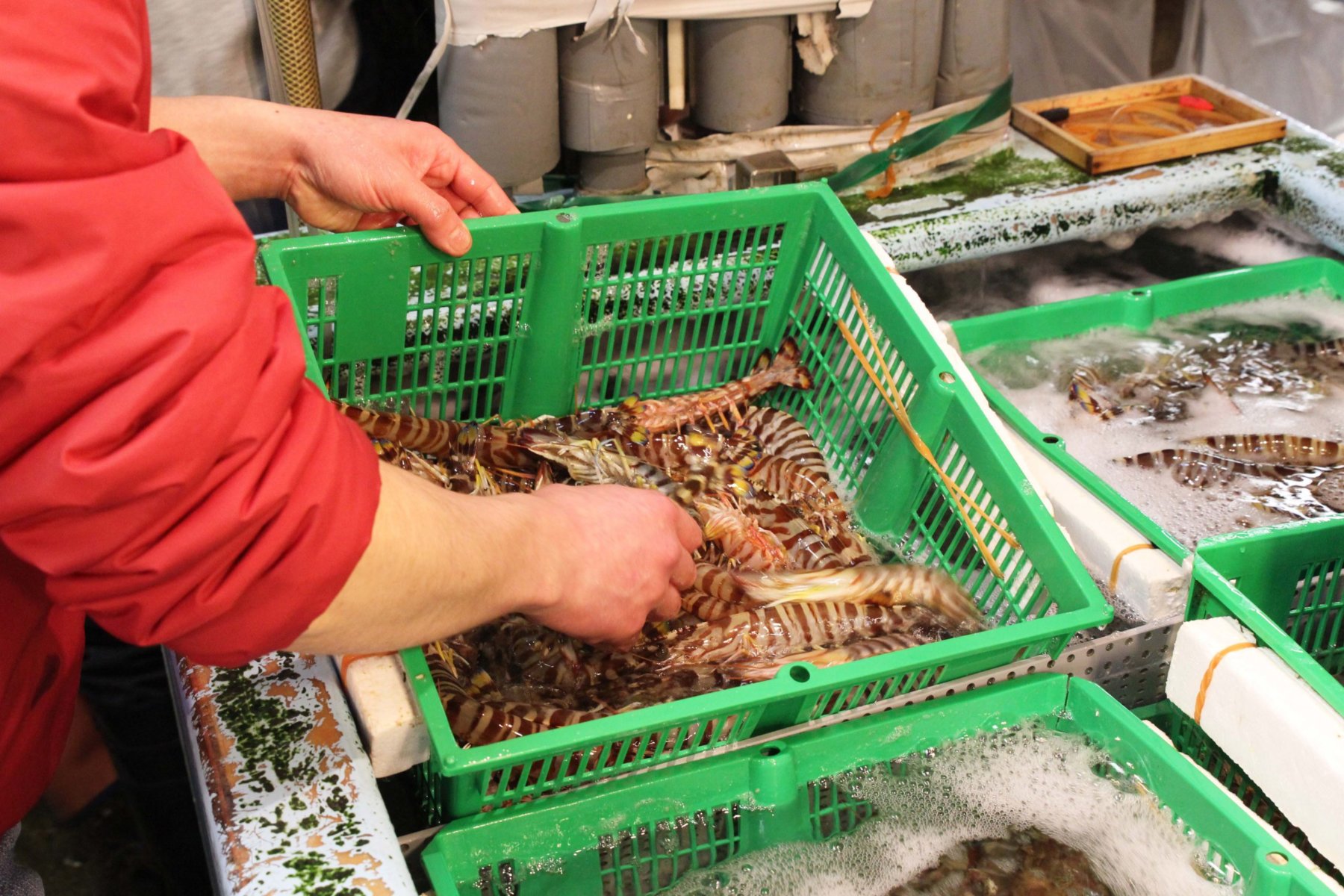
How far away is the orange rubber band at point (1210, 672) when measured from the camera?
1.84 metres

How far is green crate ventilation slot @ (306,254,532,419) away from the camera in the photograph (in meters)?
2.30

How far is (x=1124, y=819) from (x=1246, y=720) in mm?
247

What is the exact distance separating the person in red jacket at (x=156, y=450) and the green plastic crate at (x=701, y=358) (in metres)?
0.31

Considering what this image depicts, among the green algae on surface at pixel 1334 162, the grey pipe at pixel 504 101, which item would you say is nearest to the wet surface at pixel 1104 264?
the green algae on surface at pixel 1334 162

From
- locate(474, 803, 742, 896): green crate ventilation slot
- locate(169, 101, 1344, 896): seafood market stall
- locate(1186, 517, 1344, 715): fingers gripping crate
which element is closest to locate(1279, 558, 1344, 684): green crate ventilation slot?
locate(1186, 517, 1344, 715): fingers gripping crate

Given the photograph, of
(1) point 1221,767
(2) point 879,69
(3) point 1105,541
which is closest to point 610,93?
(2) point 879,69

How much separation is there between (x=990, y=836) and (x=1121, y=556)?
61 cm

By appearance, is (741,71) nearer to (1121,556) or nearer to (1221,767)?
(1121,556)

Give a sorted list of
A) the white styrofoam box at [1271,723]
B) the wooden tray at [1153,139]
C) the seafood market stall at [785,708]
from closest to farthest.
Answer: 1. the seafood market stall at [785,708]
2. the white styrofoam box at [1271,723]
3. the wooden tray at [1153,139]

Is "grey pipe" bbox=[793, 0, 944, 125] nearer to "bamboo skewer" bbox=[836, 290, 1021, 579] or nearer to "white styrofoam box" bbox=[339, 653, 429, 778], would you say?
"bamboo skewer" bbox=[836, 290, 1021, 579]

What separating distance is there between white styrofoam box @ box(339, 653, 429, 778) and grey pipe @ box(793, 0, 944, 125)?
2397 millimetres

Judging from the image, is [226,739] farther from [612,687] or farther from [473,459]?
[473,459]

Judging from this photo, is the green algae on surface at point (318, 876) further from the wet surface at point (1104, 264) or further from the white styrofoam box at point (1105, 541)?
the wet surface at point (1104, 264)

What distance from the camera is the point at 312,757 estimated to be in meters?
1.62
